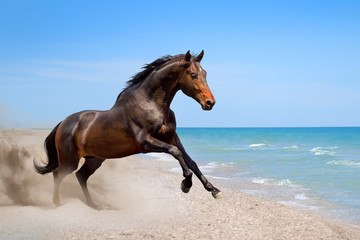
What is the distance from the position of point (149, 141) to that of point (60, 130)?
229cm

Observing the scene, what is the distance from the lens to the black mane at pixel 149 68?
5.86m

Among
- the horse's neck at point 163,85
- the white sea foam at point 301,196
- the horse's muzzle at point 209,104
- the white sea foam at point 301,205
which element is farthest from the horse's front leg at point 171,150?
the white sea foam at point 301,196

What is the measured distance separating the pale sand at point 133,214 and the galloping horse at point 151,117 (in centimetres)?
142

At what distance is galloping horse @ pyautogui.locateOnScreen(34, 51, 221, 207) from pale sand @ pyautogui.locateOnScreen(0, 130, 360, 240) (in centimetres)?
142

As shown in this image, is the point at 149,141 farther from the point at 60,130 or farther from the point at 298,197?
the point at 298,197

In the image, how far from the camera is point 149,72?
6105mm

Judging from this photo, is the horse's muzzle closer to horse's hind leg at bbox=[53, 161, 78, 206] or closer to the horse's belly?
the horse's belly

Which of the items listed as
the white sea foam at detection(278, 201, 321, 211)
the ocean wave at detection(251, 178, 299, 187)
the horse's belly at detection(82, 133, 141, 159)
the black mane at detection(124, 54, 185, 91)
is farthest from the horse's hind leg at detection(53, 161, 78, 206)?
A: the ocean wave at detection(251, 178, 299, 187)

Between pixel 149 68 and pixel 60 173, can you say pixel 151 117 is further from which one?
pixel 60 173

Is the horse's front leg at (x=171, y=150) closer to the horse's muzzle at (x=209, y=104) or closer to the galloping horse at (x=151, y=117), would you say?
the galloping horse at (x=151, y=117)

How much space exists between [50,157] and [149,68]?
9.67 ft

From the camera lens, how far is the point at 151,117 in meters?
5.74

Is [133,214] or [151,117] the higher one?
[151,117]

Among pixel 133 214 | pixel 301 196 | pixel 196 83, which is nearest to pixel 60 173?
pixel 133 214
